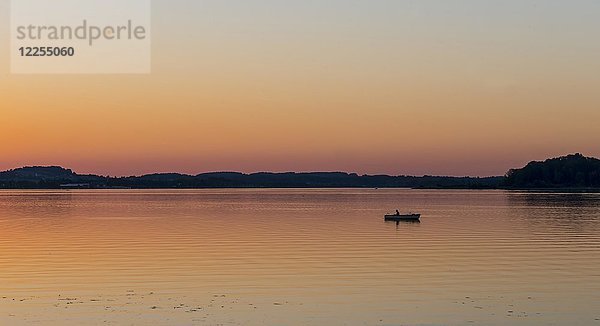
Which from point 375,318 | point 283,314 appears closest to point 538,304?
point 375,318

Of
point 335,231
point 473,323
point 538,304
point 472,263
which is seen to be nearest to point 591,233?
point 335,231

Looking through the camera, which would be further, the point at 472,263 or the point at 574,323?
the point at 472,263

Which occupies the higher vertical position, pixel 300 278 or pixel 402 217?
pixel 402 217

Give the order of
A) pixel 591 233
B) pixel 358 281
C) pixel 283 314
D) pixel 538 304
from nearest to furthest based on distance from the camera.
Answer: pixel 283 314 < pixel 538 304 < pixel 358 281 < pixel 591 233

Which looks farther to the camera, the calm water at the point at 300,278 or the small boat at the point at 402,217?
the small boat at the point at 402,217

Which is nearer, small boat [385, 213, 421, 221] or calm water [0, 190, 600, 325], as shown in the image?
calm water [0, 190, 600, 325]

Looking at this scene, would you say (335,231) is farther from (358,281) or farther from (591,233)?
(358,281)

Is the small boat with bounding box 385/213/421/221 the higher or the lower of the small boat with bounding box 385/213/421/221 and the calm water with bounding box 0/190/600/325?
the higher

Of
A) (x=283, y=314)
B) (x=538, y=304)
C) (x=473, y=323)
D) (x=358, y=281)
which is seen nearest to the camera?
(x=473, y=323)

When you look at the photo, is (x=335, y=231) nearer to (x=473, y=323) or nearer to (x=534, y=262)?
(x=534, y=262)

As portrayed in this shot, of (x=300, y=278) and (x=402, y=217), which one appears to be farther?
(x=402, y=217)

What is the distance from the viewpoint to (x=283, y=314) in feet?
76.1

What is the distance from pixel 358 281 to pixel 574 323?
30.6ft

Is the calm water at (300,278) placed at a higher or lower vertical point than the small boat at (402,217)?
lower
